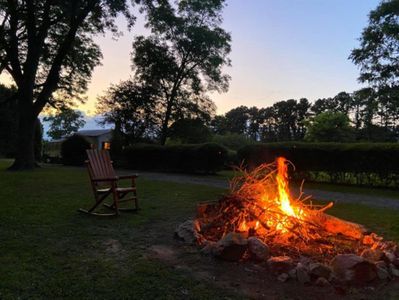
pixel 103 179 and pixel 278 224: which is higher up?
pixel 103 179

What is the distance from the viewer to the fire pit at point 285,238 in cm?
351

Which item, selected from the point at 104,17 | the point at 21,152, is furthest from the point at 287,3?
the point at 21,152

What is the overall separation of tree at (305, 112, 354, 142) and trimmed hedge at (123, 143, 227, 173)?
30.2m

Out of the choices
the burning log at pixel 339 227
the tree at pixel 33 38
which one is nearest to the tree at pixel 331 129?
the tree at pixel 33 38

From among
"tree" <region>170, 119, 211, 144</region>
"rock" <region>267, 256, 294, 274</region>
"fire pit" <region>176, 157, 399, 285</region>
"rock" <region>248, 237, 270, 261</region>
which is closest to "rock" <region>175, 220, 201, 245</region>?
"fire pit" <region>176, 157, 399, 285</region>

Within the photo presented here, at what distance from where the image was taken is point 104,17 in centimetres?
1919

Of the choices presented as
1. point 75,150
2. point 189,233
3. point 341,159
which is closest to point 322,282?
point 189,233

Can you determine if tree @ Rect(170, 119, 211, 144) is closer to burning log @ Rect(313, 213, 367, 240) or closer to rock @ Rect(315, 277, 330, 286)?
burning log @ Rect(313, 213, 367, 240)

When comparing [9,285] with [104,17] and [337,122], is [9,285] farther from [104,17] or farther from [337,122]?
Result: [337,122]

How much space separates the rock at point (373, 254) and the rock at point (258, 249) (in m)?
0.94

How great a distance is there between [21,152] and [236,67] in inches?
669

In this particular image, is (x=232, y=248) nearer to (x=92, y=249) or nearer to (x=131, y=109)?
(x=92, y=249)

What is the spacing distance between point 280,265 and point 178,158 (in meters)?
14.2

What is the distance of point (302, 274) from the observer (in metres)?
3.47
